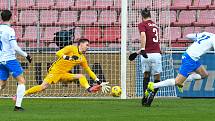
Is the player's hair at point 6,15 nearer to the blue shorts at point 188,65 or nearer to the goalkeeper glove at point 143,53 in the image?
the goalkeeper glove at point 143,53

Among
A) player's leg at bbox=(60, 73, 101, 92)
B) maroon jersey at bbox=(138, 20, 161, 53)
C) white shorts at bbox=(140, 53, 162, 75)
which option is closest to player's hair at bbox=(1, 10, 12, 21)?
maroon jersey at bbox=(138, 20, 161, 53)

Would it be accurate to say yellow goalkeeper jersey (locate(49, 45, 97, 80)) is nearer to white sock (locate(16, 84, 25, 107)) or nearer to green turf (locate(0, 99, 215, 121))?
green turf (locate(0, 99, 215, 121))

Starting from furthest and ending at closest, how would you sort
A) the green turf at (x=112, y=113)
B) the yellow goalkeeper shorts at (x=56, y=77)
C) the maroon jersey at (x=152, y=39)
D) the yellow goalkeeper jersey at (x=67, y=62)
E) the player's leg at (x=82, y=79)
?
the yellow goalkeeper shorts at (x=56, y=77) → the yellow goalkeeper jersey at (x=67, y=62) → the player's leg at (x=82, y=79) → the maroon jersey at (x=152, y=39) → the green turf at (x=112, y=113)

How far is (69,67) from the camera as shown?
17.6 metres

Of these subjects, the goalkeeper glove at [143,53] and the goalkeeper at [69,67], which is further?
the goalkeeper at [69,67]

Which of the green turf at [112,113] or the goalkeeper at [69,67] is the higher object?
the goalkeeper at [69,67]

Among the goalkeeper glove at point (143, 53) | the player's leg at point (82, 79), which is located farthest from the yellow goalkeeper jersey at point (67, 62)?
the goalkeeper glove at point (143, 53)

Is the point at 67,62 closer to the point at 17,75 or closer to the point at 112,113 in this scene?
the point at 17,75

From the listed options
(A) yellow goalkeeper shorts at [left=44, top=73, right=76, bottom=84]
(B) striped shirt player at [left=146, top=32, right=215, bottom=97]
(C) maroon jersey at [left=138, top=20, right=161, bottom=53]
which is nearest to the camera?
(B) striped shirt player at [left=146, top=32, right=215, bottom=97]

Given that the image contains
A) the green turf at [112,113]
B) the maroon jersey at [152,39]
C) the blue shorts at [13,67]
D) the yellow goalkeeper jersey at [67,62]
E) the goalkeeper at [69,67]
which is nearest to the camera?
the green turf at [112,113]

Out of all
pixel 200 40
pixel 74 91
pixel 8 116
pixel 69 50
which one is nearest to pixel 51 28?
pixel 74 91

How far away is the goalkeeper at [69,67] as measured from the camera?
1706 centimetres

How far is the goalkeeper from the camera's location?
672 inches

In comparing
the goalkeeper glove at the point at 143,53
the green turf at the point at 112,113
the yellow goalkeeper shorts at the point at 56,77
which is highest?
the goalkeeper glove at the point at 143,53
